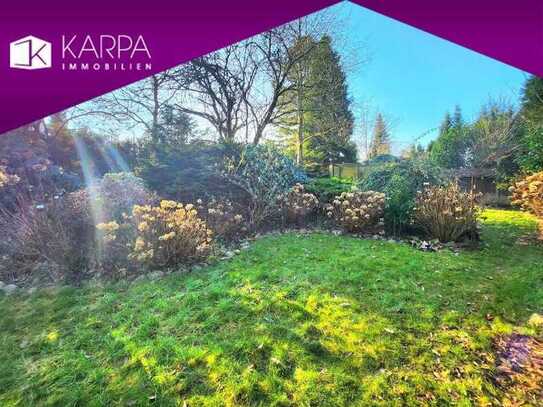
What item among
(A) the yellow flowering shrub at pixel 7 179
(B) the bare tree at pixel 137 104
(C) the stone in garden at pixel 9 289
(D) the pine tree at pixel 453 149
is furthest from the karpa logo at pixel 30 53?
(D) the pine tree at pixel 453 149

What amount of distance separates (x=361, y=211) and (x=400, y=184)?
1.19 m

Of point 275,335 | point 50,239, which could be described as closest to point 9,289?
point 50,239

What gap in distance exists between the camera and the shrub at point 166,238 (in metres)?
3.57

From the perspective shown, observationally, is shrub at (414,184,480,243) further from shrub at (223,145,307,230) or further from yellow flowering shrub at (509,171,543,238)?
shrub at (223,145,307,230)

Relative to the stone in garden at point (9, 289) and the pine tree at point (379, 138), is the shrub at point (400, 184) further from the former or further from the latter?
the pine tree at point (379, 138)

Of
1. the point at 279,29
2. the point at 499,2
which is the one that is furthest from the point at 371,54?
the point at 499,2

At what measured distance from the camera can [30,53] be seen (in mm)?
3752

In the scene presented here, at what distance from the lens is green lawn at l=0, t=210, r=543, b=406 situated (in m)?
1.71

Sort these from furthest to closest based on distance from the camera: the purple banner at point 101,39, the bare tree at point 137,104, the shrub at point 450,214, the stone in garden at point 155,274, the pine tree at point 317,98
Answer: the pine tree at point 317,98 < the bare tree at point 137,104 < the shrub at point 450,214 < the purple banner at point 101,39 < the stone in garden at point 155,274

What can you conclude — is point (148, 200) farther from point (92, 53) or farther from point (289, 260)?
point (289, 260)

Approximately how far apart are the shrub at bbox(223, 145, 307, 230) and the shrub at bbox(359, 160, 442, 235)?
2036 mm

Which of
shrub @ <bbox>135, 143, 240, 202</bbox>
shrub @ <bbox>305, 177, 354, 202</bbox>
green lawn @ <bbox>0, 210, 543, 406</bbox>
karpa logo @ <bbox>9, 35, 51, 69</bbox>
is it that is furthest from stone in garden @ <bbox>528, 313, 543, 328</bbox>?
karpa logo @ <bbox>9, 35, 51, 69</bbox>

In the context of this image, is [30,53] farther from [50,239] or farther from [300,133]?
[300,133]

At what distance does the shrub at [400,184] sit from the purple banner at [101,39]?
332 centimetres
